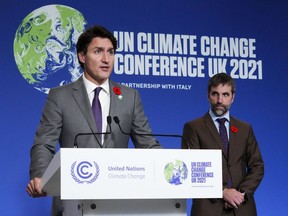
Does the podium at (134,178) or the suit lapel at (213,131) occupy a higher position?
the suit lapel at (213,131)

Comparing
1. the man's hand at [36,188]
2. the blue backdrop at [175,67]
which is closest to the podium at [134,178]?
the man's hand at [36,188]

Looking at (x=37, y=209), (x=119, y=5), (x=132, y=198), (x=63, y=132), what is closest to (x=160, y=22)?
(x=119, y=5)

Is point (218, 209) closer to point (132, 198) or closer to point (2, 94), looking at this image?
point (132, 198)

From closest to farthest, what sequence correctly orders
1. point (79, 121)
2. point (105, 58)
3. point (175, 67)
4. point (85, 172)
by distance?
point (85, 172), point (79, 121), point (105, 58), point (175, 67)

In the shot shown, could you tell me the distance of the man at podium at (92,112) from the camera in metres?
2.66

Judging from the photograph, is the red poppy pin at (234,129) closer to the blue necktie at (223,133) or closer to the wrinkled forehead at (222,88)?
the blue necktie at (223,133)

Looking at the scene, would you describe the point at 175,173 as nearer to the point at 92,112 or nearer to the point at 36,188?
the point at 36,188

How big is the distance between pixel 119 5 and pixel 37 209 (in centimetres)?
164

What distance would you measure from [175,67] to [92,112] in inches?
86.3

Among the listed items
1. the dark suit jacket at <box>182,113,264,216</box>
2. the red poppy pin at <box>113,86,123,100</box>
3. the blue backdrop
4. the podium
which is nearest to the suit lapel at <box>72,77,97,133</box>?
the red poppy pin at <box>113,86,123,100</box>

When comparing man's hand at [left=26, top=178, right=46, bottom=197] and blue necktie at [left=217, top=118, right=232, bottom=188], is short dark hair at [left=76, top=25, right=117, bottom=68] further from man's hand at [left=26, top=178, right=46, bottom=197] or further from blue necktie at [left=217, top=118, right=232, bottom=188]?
blue necktie at [left=217, top=118, right=232, bottom=188]

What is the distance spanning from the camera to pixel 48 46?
15.1ft

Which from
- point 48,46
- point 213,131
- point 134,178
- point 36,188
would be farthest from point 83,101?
point 48,46

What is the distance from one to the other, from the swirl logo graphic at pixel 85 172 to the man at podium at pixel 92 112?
0.60m
